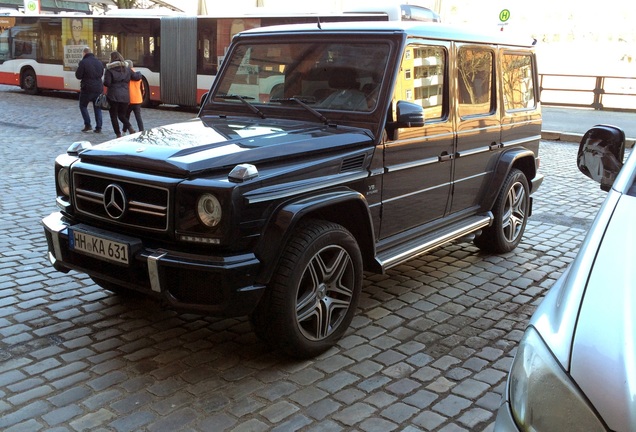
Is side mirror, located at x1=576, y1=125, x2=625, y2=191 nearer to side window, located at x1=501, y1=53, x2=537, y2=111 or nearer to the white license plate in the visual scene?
the white license plate

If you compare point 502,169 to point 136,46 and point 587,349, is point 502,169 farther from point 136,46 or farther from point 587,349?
point 136,46

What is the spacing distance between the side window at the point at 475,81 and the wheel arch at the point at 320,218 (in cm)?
168

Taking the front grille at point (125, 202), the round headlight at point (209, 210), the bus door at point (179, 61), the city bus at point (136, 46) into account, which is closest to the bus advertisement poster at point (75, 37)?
the city bus at point (136, 46)

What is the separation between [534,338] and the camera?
76.2 inches

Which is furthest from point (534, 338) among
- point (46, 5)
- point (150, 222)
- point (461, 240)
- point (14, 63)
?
point (46, 5)

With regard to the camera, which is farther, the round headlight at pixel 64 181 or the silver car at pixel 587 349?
the round headlight at pixel 64 181

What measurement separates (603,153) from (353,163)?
1588 mm

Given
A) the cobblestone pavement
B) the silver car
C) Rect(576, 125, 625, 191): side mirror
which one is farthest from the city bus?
the silver car

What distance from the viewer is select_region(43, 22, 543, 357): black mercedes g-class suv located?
350 cm

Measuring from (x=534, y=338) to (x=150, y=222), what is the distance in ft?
7.65

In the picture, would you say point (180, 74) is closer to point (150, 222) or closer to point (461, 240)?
point (461, 240)

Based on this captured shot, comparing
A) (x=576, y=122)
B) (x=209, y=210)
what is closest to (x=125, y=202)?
(x=209, y=210)

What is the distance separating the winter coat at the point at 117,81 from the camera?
520 inches

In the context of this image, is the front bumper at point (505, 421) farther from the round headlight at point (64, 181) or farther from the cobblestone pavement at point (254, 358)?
the round headlight at point (64, 181)
